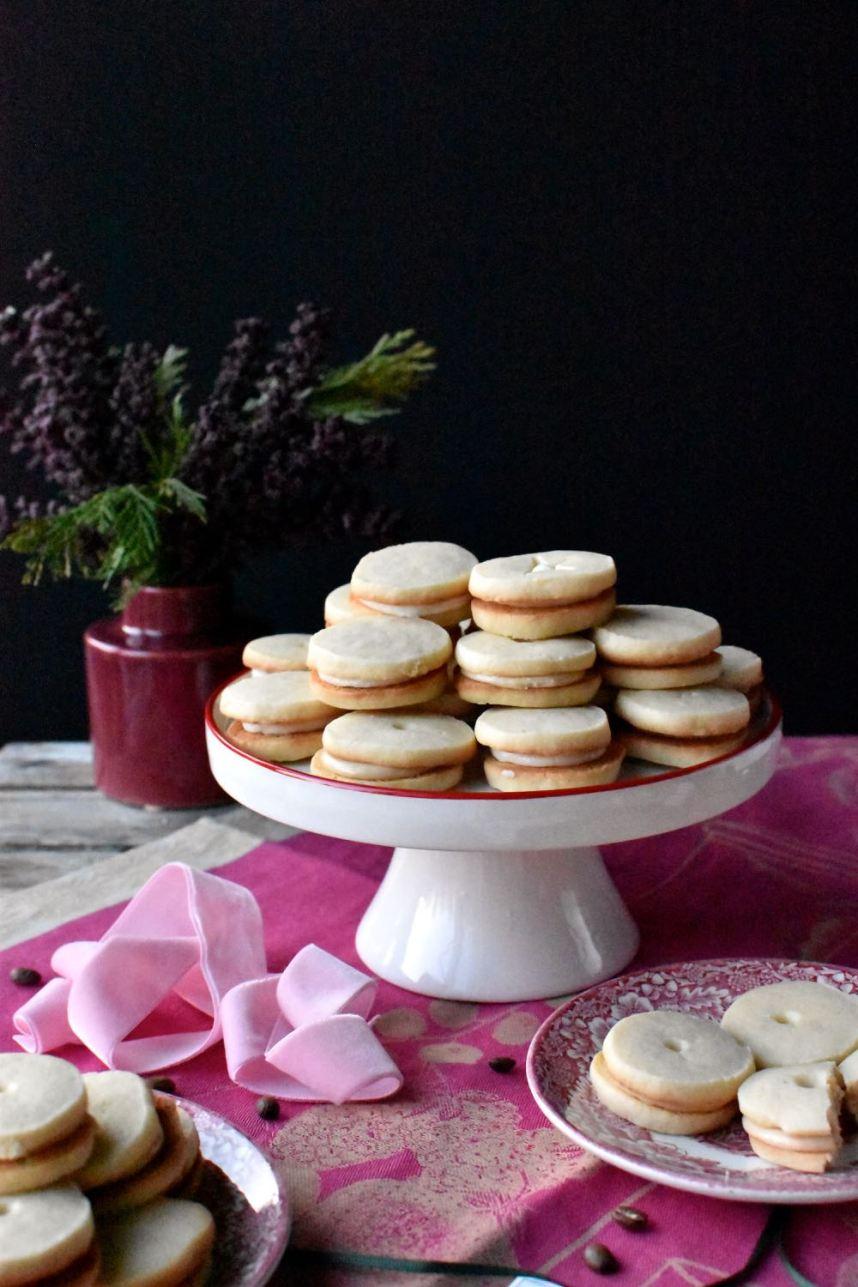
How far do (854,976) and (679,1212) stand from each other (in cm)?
28

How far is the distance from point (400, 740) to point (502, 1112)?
29cm

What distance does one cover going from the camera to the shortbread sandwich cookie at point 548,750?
3.54 ft

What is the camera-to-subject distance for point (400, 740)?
110 centimetres

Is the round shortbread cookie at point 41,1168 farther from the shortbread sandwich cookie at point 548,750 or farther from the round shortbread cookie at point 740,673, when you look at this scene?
the round shortbread cookie at point 740,673

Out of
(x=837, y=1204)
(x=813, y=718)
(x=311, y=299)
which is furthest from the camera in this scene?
(x=813, y=718)

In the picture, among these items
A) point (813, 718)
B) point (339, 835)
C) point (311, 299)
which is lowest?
point (813, 718)

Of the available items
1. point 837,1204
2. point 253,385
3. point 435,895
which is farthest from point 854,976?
point 253,385

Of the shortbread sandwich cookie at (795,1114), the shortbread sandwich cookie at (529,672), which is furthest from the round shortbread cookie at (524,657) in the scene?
the shortbread sandwich cookie at (795,1114)

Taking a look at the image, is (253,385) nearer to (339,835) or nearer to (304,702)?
(304,702)

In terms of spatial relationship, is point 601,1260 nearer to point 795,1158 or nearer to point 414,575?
point 795,1158

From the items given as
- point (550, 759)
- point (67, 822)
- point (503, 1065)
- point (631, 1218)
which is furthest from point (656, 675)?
point (67, 822)

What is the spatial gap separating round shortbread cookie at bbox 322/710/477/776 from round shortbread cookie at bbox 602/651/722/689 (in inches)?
5.4

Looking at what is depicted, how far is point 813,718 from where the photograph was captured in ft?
8.07

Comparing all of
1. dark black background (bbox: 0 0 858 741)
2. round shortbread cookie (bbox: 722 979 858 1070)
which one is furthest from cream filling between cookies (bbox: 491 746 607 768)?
dark black background (bbox: 0 0 858 741)
